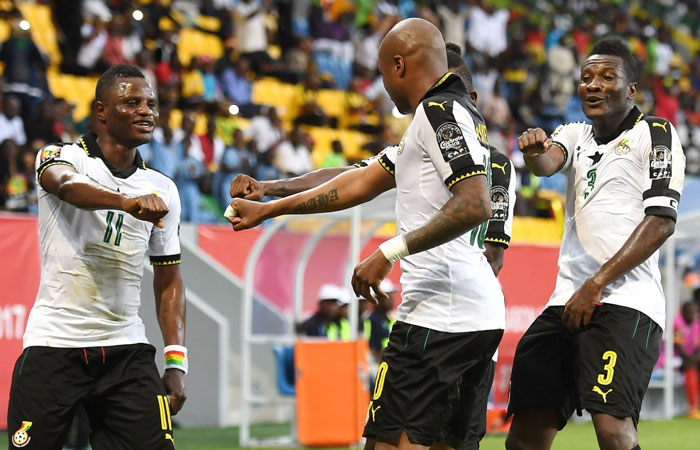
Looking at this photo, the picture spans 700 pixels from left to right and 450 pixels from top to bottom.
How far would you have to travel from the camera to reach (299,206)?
461cm

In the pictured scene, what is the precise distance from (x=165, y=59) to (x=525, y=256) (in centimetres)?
632

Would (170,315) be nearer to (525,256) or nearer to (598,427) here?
(598,427)

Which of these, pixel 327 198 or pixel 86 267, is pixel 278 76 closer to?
pixel 86 267

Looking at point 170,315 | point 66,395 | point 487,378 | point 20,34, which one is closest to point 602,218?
point 487,378

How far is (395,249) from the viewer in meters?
4.14

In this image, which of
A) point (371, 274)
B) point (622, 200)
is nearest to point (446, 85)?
point (371, 274)

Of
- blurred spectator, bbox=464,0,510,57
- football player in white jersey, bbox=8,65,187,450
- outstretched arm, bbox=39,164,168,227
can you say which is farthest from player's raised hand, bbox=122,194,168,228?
blurred spectator, bbox=464,0,510,57

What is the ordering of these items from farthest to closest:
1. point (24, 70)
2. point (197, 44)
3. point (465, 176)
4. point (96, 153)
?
1. point (197, 44)
2. point (24, 70)
3. point (96, 153)
4. point (465, 176)

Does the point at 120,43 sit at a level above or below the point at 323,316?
above

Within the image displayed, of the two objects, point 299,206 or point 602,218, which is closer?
point 299,206

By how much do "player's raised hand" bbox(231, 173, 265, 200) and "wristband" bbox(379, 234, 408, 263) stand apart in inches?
28.7

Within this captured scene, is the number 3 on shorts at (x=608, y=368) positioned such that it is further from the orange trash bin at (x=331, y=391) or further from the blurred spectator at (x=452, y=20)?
the blurred spectator at (x=452, y=20)

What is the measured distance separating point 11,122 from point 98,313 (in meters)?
8.69

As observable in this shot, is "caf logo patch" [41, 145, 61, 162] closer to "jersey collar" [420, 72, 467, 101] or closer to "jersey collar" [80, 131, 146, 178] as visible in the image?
"jersey collar" [80, 131, 146, 178]
